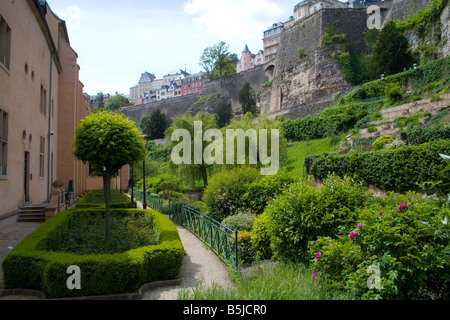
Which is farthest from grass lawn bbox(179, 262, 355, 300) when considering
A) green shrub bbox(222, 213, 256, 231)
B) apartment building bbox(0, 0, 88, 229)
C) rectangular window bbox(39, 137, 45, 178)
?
rectangular window bbox(39, 137, 45, 178)

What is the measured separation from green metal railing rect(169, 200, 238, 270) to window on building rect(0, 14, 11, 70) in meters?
8.05

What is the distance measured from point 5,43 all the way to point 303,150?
27423 mm

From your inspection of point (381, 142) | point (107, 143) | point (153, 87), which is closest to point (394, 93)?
point (381, 142)

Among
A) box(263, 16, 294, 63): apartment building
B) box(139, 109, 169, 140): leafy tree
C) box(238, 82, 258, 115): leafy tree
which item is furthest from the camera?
box(263, 16, 294, 63): apartment building

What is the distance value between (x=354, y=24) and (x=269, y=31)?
42.9 meters

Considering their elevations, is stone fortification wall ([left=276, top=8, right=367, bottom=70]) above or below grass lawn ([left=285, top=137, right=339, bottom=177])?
above

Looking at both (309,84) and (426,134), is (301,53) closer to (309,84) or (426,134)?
(309,84)

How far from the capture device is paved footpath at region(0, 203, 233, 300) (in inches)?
247

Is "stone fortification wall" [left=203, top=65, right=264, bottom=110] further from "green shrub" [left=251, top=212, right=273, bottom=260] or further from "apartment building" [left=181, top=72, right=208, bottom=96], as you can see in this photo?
"green shrub" [left=251, top=212, right=273, bottom=260]

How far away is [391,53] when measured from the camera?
3584 cm

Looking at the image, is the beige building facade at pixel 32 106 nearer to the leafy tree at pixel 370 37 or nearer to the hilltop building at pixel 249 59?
the leafy tree at pixel 370 37

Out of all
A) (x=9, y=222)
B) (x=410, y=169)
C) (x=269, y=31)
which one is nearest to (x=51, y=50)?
(x=9, y=222)

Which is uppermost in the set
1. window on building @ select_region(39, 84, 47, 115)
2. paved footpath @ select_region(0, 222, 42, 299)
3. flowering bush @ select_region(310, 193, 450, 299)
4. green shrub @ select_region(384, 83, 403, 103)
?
green shrub @ select_region(384, 83, 403, 103)
